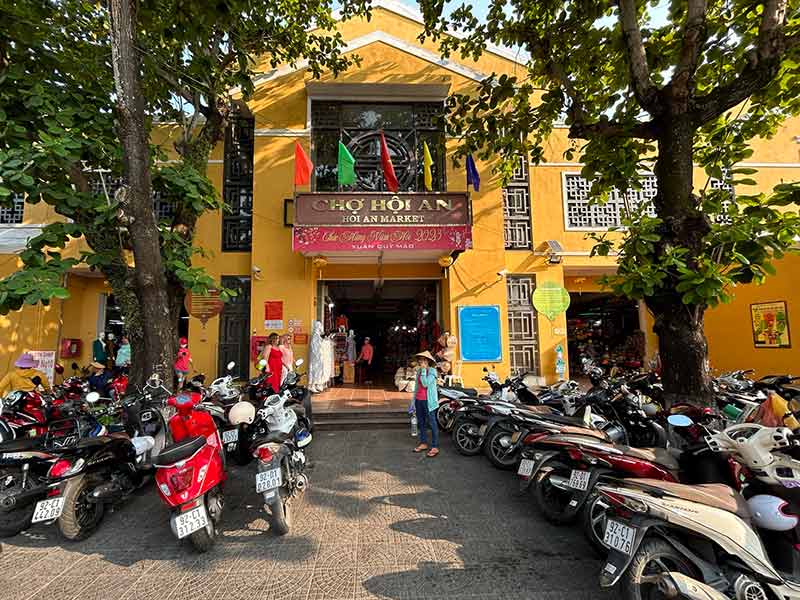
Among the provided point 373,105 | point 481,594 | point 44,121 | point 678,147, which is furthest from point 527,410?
point 373,105

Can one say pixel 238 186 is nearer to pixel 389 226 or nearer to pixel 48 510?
pixel 389 226

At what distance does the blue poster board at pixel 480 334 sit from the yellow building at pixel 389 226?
25 millimetres

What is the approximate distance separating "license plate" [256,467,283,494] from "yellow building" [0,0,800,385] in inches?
218

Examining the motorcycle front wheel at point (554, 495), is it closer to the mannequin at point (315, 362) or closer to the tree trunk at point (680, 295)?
the tree trunk at point (680, 295)

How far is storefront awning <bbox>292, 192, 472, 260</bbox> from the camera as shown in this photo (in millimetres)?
8125

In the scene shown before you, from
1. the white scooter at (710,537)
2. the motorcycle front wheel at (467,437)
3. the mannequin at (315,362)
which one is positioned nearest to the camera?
the white scooter at (710,537)

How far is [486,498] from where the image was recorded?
13.2 ft

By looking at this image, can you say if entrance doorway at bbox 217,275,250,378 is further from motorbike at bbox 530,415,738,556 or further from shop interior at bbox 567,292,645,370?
shop interior at bbox 567,292,645,370

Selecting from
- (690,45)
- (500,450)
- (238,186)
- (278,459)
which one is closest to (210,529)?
(278,459)

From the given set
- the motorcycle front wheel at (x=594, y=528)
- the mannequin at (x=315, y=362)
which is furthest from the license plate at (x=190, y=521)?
the mannequin at (x=315, y=362)

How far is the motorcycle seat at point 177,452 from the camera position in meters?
2.93

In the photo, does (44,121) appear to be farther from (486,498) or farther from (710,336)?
(710,336)

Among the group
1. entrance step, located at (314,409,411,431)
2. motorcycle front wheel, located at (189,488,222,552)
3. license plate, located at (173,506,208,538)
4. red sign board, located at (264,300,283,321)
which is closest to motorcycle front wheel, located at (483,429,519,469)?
entrance step, located at (314,409,411,431)

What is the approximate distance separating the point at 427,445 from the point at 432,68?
29.4 feet
